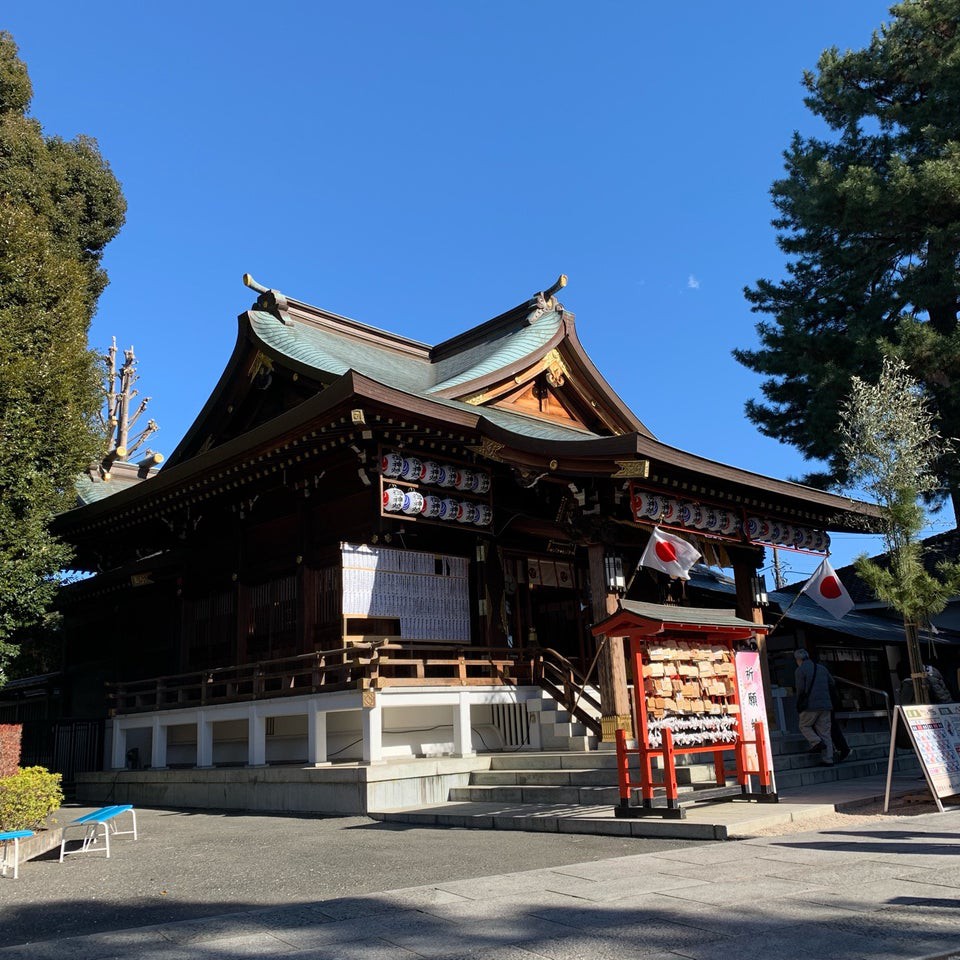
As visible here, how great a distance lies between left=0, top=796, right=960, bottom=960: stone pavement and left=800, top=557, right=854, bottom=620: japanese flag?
7.74 m

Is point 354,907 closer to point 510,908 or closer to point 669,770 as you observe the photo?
point 510,908

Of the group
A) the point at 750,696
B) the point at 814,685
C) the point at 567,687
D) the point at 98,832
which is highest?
the point at 567,687

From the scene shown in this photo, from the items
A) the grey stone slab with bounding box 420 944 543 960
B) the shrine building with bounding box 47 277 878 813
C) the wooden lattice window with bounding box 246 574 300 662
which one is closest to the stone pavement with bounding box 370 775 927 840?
the shrine building with bounding box 47 277 878 813

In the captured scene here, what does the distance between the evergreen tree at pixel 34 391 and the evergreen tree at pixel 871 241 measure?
17.6 metres

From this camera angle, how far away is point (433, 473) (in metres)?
14.2

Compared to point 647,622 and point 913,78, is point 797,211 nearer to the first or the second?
point 913,78

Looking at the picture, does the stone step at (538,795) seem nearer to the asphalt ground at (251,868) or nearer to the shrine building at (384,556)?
the shrine building at (384,556)

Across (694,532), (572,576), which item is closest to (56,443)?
(572,576)

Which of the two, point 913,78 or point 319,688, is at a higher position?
point 913,78

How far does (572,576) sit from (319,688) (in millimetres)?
6502

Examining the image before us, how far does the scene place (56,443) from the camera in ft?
54.6

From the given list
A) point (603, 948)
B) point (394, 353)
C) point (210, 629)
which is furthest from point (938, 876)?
point (394, 353)

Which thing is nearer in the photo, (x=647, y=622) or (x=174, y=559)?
(x=647, y=622)

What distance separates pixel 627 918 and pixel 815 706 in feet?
27.9
